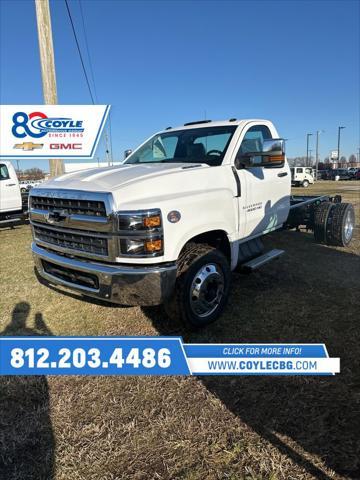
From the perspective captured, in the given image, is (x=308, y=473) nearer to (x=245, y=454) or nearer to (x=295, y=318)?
(x=245, y=454)

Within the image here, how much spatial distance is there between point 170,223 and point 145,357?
55.2 inches

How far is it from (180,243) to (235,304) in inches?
59.6

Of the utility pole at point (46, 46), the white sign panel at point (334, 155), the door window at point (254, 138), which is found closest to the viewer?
the door window at point (254, 138)

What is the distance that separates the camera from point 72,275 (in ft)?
10.9

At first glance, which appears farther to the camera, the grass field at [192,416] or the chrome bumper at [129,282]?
the chrome bumper at [129,282]

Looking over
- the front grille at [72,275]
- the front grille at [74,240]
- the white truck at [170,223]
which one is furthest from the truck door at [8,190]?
the front grille at [72,275]

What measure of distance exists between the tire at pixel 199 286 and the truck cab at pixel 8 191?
860 cm

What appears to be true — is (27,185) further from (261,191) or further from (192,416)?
(192,416)

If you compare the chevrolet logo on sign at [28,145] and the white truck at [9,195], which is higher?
the chevrolet logo on sign at [28,145]

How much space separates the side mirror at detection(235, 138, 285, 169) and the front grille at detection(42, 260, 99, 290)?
2032mm

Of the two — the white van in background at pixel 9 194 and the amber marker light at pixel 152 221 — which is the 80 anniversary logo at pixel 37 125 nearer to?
the white van in background at pixel 9 194

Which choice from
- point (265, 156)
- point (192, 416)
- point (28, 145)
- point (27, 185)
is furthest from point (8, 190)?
point (27, 185)

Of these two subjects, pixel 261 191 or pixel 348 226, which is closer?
pixel 261 191

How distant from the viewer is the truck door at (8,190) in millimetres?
10229
